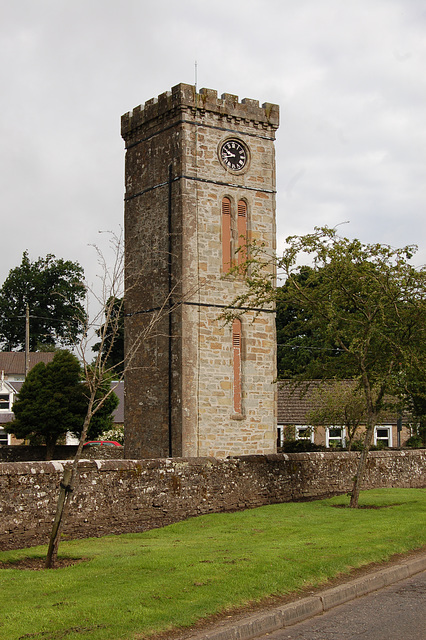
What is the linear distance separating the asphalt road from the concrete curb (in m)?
0.09

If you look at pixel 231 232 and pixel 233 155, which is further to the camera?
pixel 233 155

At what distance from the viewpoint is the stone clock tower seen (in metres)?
24.6

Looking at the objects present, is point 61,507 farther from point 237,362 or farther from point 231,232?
point 231,232

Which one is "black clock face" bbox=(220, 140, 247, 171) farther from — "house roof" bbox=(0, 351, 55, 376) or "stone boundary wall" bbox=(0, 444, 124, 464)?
"house roof" bbox=(0, 351, 55, 376)

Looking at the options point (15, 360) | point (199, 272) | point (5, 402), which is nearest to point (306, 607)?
point (199, 272)

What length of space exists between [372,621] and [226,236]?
60.6ft

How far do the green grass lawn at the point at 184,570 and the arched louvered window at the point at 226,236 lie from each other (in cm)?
1060

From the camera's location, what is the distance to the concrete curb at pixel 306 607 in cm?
765

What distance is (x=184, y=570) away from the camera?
Answer: 32.7ft

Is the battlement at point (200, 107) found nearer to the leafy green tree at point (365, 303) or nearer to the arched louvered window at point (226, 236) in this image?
the arched louvered window at point (226, 236)

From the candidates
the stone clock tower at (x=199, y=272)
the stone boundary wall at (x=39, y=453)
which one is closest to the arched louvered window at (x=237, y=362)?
the stone clock tower at (x=199, y=272)

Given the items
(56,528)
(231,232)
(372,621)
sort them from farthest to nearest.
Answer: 1. (231,232)
2. (56,528)
3. (372,621)

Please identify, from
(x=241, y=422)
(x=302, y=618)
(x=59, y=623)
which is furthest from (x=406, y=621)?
(x=241, y=422)

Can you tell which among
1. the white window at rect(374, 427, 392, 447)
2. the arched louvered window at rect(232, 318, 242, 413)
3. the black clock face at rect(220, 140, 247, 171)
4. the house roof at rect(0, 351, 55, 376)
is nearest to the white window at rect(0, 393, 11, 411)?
the house roof at rect(0, 351, 55, 376)
